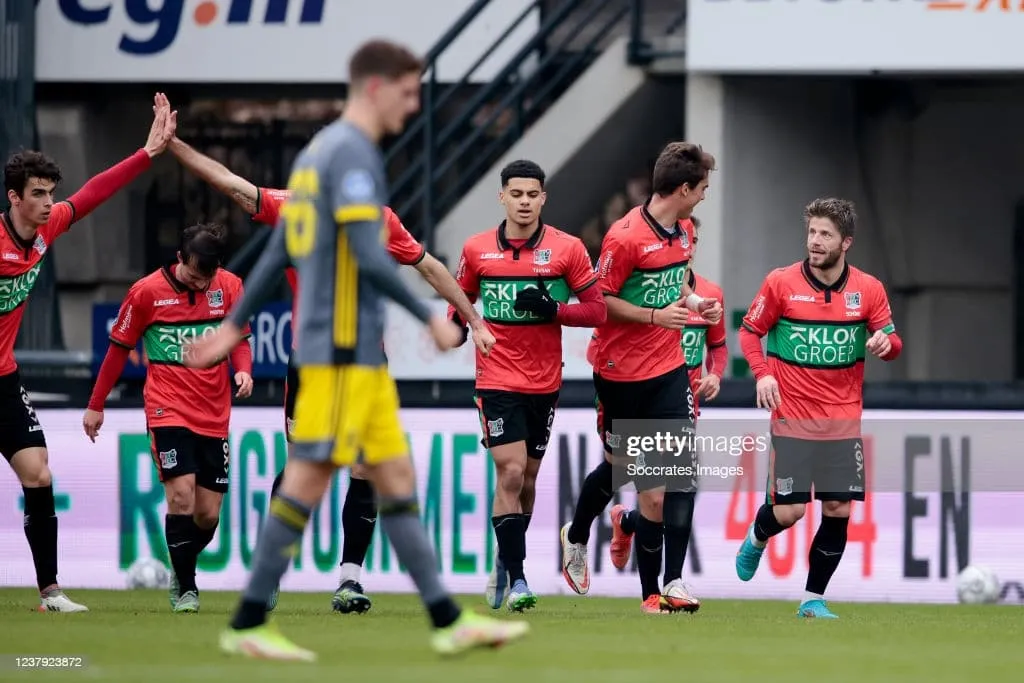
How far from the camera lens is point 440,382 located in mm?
16188

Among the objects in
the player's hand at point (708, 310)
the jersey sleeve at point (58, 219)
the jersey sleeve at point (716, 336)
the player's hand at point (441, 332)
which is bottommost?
the player's hand at point (441, 332)

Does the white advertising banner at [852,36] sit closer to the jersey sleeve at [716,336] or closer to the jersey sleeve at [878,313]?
the jersey sleeve at [716,336]

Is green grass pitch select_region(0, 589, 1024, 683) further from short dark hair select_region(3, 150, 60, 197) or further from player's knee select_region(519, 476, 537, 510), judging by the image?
short dark hair select_region(3, 150, 60, 197)

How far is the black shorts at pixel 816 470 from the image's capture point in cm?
1080

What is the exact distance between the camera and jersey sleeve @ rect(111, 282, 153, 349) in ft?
36.4

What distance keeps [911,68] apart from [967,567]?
486cm

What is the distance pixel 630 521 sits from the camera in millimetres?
11398

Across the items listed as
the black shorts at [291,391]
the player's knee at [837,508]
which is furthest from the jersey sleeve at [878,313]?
the black shorts at [291,391]

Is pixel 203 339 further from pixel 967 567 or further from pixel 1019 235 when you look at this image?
pixel 1019 235

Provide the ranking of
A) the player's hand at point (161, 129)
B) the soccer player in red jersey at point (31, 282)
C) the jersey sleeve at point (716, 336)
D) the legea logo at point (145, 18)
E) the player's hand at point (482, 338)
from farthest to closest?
1. the legea logo at point (145, 18)
2. the jersey sleeve at point (716, 336)
3. the soccer player in red jersey at point (31, 282)
4. the player's hand at point (482, 338)
5. the player's hand at point (161, 129)

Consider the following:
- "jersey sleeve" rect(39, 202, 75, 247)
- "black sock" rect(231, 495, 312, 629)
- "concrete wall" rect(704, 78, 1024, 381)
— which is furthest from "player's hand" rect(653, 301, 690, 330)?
"concrete wall" rect(704, 78, 1024, 381)

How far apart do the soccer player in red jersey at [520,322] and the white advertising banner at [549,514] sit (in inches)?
118

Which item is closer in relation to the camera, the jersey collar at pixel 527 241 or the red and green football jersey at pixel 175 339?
the jersey collar at pixel 527 241

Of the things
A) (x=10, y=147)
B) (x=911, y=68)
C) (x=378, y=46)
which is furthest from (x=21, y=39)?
(x=378, y=46)
